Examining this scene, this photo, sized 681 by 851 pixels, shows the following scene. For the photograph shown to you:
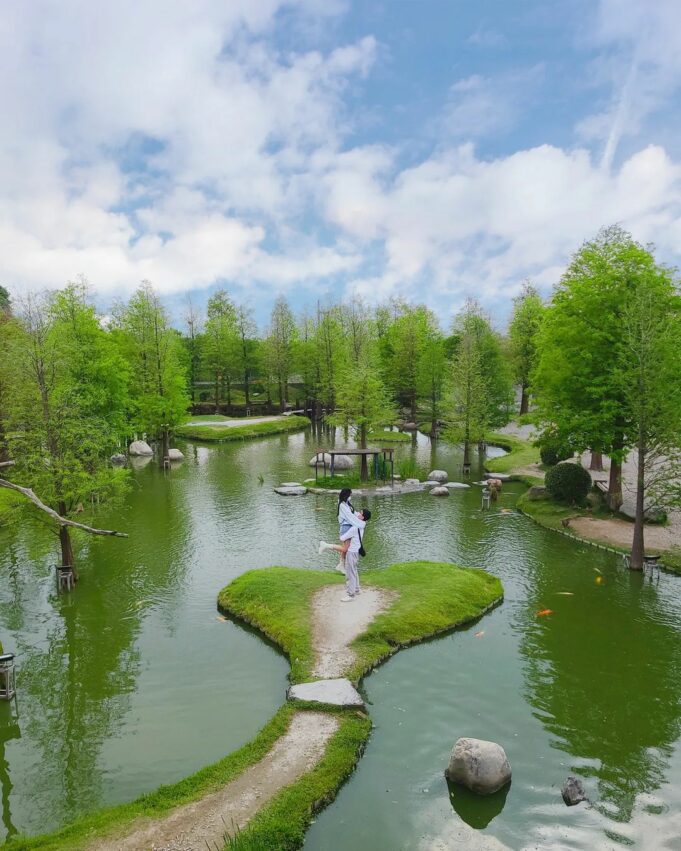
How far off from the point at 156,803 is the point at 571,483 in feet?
81.7

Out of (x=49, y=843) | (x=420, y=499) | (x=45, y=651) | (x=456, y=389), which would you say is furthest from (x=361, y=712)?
(x=456, y=389)

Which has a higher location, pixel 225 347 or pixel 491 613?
pixel 225 347

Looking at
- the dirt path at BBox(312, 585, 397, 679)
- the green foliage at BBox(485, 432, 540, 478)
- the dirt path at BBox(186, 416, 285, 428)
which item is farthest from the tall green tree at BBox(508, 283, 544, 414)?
the dirt path at BBox(312, 585, 397, 679)

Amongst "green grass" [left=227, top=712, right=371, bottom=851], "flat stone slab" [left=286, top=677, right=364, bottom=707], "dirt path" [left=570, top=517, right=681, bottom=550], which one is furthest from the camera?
"dirt path" [left=570, top=517, right=681, bottom=550]

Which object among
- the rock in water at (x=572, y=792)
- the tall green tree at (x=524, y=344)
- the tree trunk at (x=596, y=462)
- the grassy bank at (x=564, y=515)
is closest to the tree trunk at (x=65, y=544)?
the rock in water at (x=572, y=792)

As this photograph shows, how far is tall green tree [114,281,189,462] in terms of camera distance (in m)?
46.0

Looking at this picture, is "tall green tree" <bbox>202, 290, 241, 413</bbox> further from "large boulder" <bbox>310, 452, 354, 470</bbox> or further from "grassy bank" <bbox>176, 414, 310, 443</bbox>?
"large boulder" <bbox>310, 452, 354, 470</bbox>

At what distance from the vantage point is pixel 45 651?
16.5 m

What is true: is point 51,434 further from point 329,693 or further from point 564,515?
point 564,515

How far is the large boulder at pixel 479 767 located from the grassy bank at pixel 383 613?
3.82 m

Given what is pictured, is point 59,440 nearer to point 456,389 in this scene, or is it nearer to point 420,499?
point 420,499

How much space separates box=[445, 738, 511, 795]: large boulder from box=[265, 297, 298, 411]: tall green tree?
69.8m

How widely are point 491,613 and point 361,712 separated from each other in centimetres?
729

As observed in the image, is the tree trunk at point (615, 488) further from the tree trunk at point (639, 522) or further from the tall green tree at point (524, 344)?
the tall green tree at point (524, 344)
